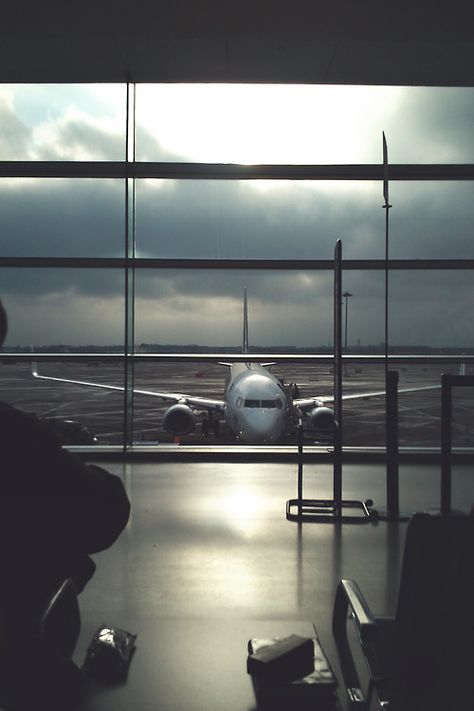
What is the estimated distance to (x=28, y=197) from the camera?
6082mm

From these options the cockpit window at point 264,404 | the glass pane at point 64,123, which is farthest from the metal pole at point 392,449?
the cockpit window at point 264,404

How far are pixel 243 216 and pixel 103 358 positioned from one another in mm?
2065

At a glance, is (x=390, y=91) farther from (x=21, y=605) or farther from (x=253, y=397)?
(x=21, y=605)

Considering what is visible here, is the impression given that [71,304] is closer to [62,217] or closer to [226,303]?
[62,217]

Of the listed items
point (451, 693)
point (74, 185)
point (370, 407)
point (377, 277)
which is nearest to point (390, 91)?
point (377, 277)

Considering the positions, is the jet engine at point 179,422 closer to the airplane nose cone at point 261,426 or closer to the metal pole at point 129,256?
the airplane nose cone at point 261,426

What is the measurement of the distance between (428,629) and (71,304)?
5.57 metres

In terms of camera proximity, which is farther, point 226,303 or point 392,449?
point 226,303

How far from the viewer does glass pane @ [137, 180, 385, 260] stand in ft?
20.0

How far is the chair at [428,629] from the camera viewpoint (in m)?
1.07

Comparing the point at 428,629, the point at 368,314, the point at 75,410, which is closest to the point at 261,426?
the point at 368,314

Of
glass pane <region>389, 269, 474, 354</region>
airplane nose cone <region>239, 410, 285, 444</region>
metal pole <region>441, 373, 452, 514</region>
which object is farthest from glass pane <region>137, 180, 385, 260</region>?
metal pole <region>441, 373, 452, 514</region>

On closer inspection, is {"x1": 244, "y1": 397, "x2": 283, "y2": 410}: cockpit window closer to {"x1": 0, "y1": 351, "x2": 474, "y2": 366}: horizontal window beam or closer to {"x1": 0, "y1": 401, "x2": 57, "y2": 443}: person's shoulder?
{"x1": 0, "y1": 351, "x2": 474, "y2": 366}: horizontal window beam

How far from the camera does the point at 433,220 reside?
6160 millimetres
